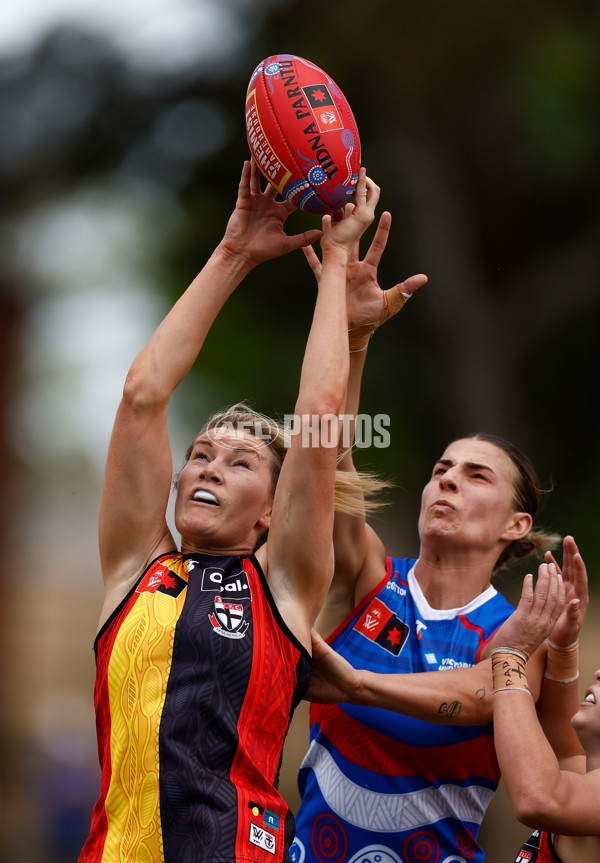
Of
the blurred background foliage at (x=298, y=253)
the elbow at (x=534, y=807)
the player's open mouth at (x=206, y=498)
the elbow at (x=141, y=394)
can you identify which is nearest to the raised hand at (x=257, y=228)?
the elbow at (x=141, y=394)

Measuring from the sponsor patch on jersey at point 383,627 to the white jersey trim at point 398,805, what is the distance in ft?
1.57

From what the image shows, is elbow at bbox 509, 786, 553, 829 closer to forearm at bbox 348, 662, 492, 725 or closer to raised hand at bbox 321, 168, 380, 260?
forearm at bbox 348, 662, 492, 725

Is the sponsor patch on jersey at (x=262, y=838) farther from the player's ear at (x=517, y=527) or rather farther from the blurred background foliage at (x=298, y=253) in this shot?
the blurred background foliage at (x=298, y=253)

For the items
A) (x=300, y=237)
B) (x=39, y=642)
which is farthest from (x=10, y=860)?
(x=300, y=237)

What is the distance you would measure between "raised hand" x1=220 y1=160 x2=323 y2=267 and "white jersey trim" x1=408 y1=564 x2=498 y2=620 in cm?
141

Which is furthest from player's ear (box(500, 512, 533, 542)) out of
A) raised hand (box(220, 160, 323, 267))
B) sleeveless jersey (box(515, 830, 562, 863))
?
raised hand (box(220, 160, 323, 267))

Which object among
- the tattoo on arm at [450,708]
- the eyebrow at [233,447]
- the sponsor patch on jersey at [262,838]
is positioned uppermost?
the eyebrow at [233,447]

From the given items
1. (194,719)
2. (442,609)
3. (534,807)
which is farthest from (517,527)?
(194,719)

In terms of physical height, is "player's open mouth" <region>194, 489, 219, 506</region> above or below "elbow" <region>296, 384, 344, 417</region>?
below

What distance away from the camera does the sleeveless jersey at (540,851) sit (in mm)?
2928

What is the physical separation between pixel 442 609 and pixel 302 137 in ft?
5.89

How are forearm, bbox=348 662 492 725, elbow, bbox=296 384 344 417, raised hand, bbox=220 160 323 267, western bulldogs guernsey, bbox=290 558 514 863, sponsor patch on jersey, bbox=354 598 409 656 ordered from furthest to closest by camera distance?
sponsor patch on jersey, bbox=354 598 409 656
western bulldogs guernsey, bbox=290 558 514 863
raised hand, bbox=220 160 323 267
forearm, bbox=348 662 492 725
elbow, bbox=296 384 344 417

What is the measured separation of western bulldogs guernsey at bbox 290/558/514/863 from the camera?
11.1 ft

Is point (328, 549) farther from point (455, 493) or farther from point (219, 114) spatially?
point (219, 114)
